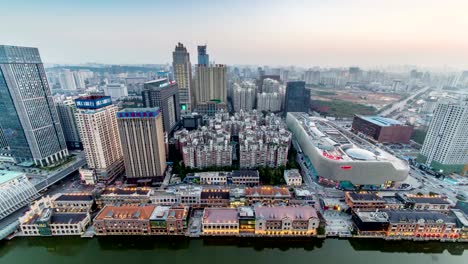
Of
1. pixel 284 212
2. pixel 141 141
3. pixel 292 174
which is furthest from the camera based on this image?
pixel 292 174

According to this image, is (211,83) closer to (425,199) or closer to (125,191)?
(125,191)

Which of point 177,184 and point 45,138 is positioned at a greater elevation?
point 45,138

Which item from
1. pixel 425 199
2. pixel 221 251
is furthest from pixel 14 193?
pixel 425 199

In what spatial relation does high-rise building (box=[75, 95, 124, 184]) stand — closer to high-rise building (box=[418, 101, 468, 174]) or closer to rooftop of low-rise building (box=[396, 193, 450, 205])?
rooftop of low-rise building (box=[396, 193, 450, 205])

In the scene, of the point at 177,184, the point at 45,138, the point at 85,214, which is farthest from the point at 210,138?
the point at 45,138

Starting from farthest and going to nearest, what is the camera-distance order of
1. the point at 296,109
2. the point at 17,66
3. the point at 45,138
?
the point at 296,109
the point at 45,138
the point at 17,66

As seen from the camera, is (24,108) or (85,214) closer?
(85,214)

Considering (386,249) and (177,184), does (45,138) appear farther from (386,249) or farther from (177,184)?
(386,249)
